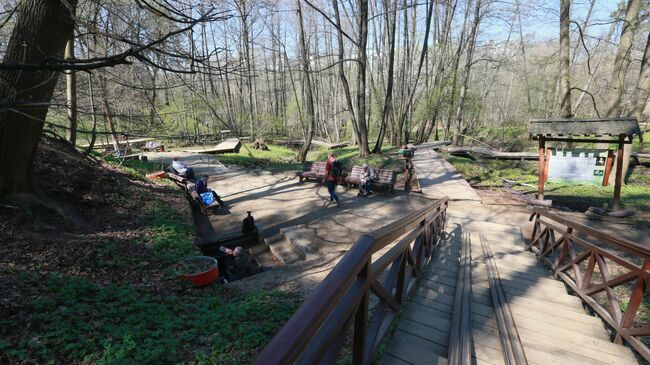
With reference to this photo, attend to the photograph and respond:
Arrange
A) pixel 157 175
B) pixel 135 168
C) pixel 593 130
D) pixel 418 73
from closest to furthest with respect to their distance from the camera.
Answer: pixel 593 130 < pixel 157 175 < pixel 135 168 < pixel 418 73

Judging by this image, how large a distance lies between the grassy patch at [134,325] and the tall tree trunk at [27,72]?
7.01 ft

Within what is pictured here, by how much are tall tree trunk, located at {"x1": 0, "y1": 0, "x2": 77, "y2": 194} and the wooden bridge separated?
3.94 meters

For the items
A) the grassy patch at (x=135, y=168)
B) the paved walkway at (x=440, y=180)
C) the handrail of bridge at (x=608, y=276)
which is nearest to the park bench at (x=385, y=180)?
the paved walkway at (x=440, y=180)

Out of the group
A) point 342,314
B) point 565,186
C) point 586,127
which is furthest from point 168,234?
point 565,186

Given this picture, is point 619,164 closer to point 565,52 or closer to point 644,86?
point 565,52

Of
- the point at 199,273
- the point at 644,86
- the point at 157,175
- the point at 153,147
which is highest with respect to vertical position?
the point at 644,86

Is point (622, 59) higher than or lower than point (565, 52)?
lower

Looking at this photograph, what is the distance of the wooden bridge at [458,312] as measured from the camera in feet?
4.52

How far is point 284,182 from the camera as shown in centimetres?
1369

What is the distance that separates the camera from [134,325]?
332cm

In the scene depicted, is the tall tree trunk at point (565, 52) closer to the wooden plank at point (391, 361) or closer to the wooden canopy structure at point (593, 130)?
the wooden canopy structure at point (593, 130)

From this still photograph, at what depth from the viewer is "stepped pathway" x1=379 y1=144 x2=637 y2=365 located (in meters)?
2.45

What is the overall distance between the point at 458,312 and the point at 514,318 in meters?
0.74

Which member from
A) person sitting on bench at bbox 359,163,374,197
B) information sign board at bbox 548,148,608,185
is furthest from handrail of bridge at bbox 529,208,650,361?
person sitting on bench at bbox 359,163,374,197
